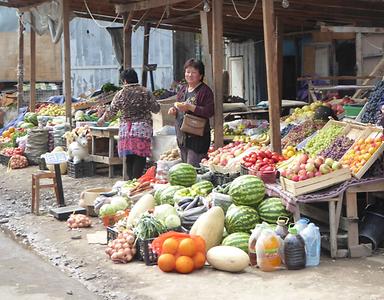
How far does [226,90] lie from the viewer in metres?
15.9

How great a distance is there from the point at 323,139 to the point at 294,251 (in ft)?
7.06

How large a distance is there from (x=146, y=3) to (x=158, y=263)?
651 cm

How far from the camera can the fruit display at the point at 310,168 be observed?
6.49m

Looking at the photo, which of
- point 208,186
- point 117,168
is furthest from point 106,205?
point 117,168

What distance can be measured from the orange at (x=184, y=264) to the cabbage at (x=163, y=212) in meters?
0.83

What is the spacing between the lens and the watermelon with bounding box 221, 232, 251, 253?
6441mm

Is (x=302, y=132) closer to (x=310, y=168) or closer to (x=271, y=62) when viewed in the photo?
(x=271, y=62)

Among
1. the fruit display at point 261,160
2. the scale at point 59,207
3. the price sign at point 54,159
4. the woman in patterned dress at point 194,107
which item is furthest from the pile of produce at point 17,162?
the fruit display at point 261,160

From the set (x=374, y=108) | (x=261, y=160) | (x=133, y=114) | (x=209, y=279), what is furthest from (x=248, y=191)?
(x=133, y=114)

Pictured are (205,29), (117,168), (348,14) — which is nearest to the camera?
(205,29)

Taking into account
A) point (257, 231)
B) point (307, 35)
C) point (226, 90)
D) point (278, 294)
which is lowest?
point (278, 294)

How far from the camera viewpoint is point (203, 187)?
769cm

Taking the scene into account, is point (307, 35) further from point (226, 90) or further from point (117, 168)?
point (117, 168)

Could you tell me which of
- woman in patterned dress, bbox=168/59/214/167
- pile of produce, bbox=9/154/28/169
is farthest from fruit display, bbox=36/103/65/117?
woman in patterned dress, bbox=168/59/214/167
